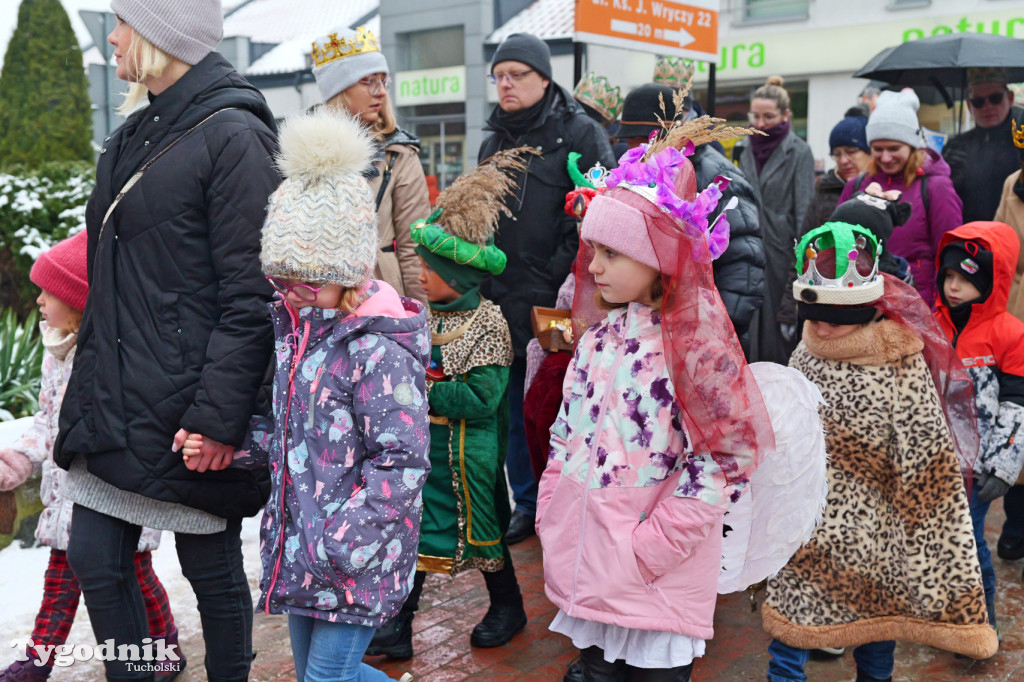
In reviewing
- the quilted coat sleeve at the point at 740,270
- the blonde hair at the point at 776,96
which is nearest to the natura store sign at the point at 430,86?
the blonde hair at the point at 776,96

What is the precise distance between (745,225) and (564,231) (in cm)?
99

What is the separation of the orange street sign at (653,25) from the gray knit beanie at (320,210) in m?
4.12

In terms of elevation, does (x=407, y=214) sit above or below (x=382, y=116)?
below

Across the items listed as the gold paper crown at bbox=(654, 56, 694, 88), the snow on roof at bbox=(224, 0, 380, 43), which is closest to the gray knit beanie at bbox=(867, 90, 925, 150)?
the gold paper crown at bbox=(654, 56, 694, 88)

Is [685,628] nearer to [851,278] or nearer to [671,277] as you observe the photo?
[671,277]

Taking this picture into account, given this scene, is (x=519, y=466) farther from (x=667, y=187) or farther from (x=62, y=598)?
(x=667, y=187)

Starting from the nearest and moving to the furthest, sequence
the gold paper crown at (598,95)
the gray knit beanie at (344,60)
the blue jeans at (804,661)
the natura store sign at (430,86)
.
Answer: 1. the blue jeans at (804,661)
2. the gray knit beanie at (344,60)
3. the gold paper crown at (598,95)
4. the natura store sign at (430,86)

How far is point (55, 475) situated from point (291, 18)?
32.5 m

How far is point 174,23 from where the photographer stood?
2990mm

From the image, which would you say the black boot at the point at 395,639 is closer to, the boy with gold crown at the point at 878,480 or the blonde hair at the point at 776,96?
the boy with gold crown at the point at 878,480

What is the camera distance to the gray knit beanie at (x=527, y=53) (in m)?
4.83

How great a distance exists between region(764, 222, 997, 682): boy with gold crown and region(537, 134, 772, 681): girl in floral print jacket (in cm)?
78

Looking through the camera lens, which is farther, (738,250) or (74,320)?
(738,250)

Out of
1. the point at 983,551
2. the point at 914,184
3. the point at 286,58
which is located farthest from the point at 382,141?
the point at 286,58
